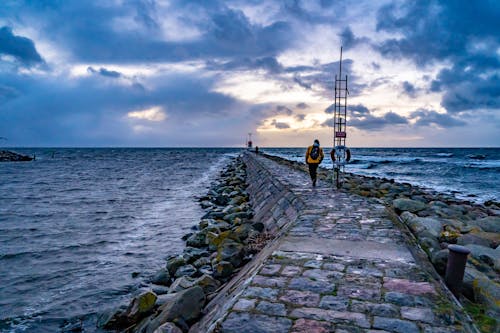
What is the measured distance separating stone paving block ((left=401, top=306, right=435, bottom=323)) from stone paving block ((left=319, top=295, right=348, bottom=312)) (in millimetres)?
451

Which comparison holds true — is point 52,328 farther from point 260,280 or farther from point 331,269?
point 331,269

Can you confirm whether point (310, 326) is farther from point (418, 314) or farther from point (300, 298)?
point (418, 314)

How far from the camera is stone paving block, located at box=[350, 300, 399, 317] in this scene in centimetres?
274

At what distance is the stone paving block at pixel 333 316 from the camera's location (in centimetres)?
262

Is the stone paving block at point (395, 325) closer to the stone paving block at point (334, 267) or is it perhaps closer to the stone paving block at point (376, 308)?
the stone paving block at point (376, 308)

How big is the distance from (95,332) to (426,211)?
8.02 metres

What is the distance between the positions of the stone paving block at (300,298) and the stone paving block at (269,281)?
0.17m

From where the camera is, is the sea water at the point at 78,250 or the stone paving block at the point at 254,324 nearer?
the stone paving block at the point at 254,324

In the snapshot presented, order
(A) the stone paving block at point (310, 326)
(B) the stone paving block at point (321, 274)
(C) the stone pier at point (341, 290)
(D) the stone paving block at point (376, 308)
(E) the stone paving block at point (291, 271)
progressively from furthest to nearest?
(E) the stone paving block at point (291, 271)
(B) the stone paving block at point (321, 274)
(D) the stone paving block at point (376, 308)
(C) the stone pier at point (341, 290)
(A) the stone paving block at point (310, 326)

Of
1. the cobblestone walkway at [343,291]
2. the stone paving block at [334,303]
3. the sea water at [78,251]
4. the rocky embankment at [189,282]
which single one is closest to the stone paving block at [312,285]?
the cobblestone walkway at [343,291]

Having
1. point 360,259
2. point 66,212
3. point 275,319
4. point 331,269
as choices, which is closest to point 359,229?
point 360,259

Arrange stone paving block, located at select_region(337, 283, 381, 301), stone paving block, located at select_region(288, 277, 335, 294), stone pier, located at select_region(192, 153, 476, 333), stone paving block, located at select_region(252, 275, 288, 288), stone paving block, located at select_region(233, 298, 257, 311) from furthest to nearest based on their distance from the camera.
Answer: stone paving block, located at select_region(252, 275, 288, 288), stone paving block, located at select_region(288, 277, 335, 294), stone paving block, located at select_region(337, 283, 381, 301), stone paving block, located at select_region(233, 298, 257, 311), stone pier, located at select_region(192, 153, 476, 333)

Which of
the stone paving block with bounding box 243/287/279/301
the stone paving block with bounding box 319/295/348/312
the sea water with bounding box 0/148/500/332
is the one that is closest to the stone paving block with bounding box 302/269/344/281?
the stone paving block with bounding box 319/295/348/312

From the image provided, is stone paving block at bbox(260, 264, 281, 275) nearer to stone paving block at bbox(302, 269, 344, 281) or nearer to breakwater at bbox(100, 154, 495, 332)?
breakwater at bbox(100, 154, 495, 332)
